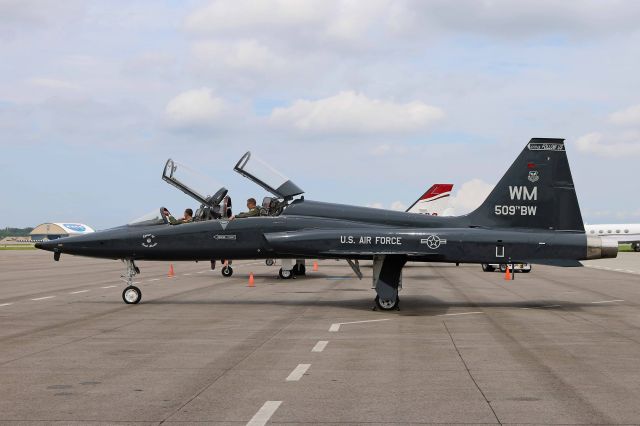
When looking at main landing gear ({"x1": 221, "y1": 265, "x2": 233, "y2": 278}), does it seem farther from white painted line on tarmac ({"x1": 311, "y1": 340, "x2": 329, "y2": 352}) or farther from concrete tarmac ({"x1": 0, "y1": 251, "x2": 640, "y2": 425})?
white painted line on tarmac ({"x1": 311, "y1": 340, "x2": 329, "y2": 352})

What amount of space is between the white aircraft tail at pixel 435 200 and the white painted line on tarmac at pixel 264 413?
130 ft

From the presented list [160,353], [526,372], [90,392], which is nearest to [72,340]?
[160,353]

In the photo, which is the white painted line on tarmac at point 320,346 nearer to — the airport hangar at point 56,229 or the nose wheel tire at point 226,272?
the nose wheel tire at point 226,272

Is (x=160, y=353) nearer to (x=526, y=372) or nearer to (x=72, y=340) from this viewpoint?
(x=72, y=340)

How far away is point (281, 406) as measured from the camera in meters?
7.41

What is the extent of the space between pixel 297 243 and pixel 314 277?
14711 millimetres

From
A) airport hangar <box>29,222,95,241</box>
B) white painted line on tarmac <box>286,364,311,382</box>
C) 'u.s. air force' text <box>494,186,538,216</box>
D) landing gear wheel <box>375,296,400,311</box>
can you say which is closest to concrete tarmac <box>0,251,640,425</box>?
white painted line on tarmac <box>286,364,311,382</box>

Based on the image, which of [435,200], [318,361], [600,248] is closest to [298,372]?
Answer: [318,361]

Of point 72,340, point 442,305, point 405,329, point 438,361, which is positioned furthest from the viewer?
point 442,305

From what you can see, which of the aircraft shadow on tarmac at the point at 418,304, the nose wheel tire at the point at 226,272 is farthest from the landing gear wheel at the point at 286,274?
the aircraft shadow on tarmac at the point at 418,304

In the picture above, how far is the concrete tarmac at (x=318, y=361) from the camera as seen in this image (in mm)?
7242

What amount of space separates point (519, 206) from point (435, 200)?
91.7 ft

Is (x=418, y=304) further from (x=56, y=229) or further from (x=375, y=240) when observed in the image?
(x=56, y=229)

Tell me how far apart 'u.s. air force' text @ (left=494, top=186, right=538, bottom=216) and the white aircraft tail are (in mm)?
27488
